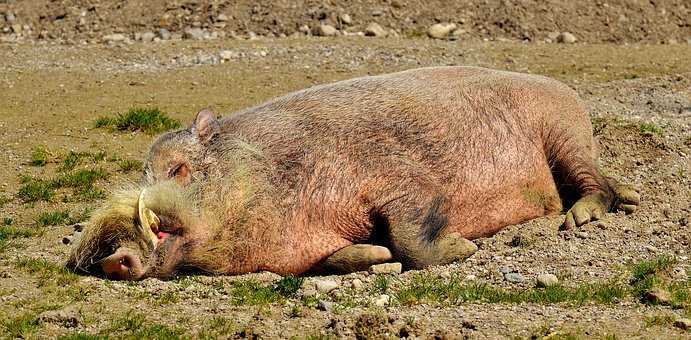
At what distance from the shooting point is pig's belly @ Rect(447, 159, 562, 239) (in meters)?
7.69

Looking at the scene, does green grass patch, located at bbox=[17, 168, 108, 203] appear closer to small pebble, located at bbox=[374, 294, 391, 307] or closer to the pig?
the pig

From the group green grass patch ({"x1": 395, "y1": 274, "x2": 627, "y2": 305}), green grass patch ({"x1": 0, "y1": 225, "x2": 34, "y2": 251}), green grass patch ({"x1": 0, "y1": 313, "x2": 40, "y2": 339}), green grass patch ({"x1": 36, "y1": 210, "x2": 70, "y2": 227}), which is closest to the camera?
green grass patch ({"x1": 0, "y1": 313, "x2": 40, "y2": 339})

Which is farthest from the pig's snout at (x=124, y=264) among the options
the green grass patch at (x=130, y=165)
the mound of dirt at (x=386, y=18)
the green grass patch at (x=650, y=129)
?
the mound of dirt at (x=386, y=18)

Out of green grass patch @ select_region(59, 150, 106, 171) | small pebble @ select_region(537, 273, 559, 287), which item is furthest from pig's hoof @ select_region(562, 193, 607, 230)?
green grass patch @ select_region(59, 150, 106, 171)

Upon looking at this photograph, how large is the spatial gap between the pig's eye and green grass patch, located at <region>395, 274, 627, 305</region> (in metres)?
1.70

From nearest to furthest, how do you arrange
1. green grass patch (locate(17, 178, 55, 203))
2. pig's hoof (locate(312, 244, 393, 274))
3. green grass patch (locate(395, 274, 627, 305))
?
green grass patch (locate(395, 274, 627, 305)) → pig's hoof (locate(312, 244, 393, 274)) → green grass patch (locate(17, 178, 55, 203))

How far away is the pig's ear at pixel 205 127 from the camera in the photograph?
24.0 feet

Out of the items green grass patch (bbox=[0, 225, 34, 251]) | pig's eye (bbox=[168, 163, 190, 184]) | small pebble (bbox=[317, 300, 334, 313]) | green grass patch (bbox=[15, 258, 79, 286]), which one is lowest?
green grass patch (bbox=[0, 225, 34, 251])

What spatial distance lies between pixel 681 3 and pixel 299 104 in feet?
41.4

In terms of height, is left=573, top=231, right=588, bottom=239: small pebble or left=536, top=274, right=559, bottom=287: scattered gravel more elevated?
left=536, top=274, right=559, bottom=287: scattered gravel

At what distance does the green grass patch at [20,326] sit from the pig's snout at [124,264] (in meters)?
0.66

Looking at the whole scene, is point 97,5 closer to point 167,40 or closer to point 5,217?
point 167,40

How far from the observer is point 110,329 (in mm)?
5836

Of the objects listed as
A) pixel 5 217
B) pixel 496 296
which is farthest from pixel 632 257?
pixel 5 217
